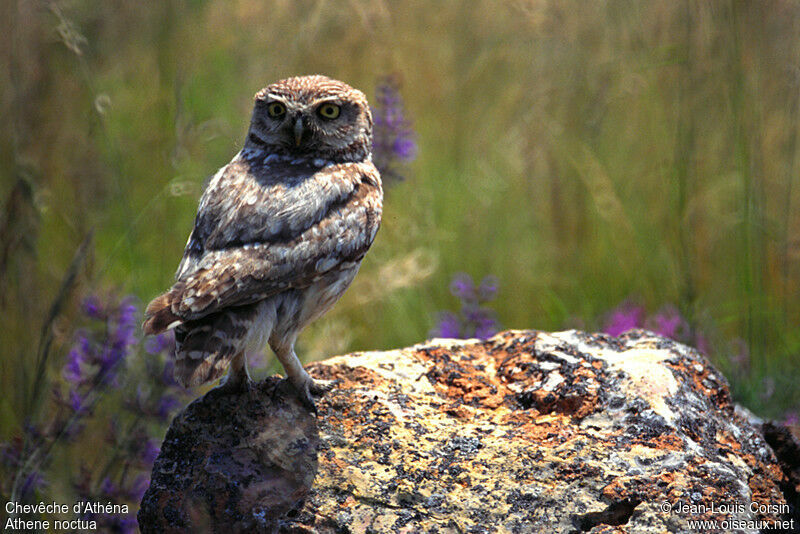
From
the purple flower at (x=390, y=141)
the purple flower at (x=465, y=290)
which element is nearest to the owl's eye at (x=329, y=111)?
the purple flower at (x=390, y=141)

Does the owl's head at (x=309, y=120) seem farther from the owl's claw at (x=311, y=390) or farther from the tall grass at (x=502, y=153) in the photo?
the owl's claw at (x=311, y=390)

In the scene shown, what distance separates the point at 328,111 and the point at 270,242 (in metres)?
0.80

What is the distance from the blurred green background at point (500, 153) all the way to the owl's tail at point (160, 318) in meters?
1.38

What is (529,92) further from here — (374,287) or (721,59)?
(374,287)

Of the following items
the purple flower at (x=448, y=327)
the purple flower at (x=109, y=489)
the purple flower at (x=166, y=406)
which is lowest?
the purple flower at (x=109, y=489)

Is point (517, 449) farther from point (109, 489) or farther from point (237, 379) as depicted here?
point (109, 489)

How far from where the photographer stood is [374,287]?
4879mm

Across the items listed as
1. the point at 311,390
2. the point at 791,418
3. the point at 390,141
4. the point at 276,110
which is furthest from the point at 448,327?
the point at 791,418

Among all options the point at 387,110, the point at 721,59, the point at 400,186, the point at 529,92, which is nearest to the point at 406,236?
the point at 400,186

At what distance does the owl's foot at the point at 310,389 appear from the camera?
3.23m

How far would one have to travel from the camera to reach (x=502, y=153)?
20.5 feet

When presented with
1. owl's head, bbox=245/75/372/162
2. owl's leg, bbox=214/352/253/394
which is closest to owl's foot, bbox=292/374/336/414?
owl's leg, bbox=214/352/253/394

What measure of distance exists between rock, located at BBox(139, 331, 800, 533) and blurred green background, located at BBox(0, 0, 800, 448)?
1.12 m

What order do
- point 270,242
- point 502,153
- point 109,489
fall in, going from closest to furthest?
point 270,242 < point 109,489 < point 502,153
